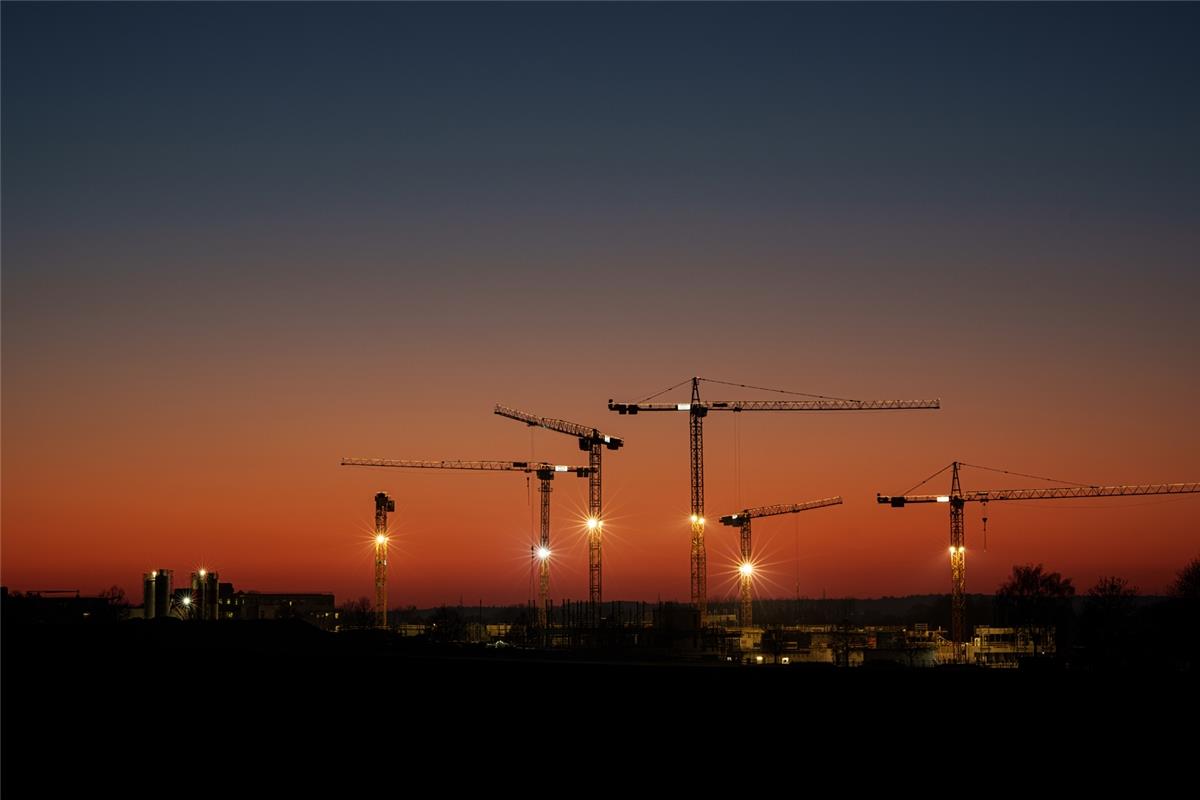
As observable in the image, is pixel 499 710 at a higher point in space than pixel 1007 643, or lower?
higher

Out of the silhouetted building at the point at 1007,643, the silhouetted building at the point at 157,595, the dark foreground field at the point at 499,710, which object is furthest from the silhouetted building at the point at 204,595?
the silhouetted building at the point at 1007,643

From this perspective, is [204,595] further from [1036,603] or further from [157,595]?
[1036,603]

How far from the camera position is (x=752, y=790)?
3409 centimetres

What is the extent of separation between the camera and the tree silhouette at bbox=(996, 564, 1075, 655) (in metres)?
145

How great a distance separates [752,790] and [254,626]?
57.4 metres

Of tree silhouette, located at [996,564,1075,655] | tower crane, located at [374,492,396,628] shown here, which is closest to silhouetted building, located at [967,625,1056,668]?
tree silhouette, located at [996,564,1075,655]

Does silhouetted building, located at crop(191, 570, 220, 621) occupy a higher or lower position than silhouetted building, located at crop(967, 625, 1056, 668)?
higher

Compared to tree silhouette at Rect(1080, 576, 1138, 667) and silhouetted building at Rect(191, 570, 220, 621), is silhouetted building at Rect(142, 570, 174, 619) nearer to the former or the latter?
silhouetted building at Rect(191, 570, 220, 621)

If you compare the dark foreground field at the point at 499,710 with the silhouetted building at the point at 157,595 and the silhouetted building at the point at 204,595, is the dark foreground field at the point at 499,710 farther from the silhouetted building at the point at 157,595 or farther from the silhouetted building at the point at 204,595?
the silhouetted building at the point at 204,595

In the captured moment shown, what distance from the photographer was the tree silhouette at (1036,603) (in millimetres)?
145125

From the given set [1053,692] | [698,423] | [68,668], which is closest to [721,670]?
[1053,692]

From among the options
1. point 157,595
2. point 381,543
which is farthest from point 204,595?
point 381,543

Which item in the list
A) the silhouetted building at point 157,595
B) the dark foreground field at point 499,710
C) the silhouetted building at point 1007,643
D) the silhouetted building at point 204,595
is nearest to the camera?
the dark foreground field at point 499,710

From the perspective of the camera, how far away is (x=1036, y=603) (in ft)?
490
